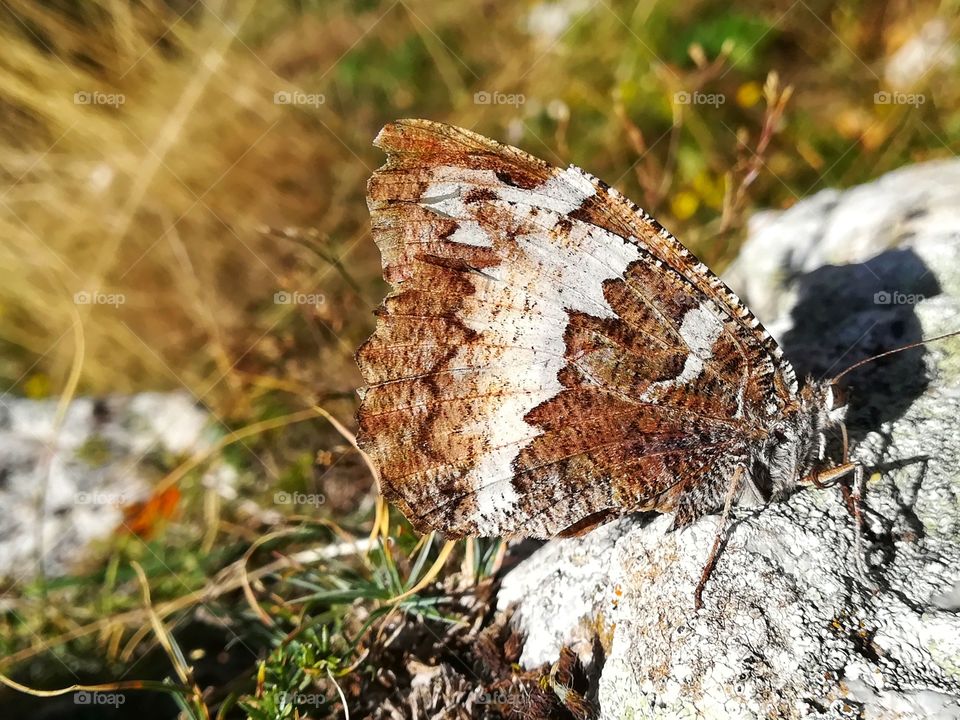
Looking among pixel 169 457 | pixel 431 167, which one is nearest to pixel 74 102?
pixel 169 457

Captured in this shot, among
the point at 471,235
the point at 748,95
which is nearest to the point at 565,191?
the point at 471,235

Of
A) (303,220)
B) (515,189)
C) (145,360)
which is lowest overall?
(515,189)

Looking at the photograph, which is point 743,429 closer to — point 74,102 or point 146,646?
point 146,646

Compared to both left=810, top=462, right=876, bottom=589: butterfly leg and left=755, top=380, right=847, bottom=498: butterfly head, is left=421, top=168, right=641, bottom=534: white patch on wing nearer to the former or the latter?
left=755, top=380, right=847, bottom=498: butterfly head

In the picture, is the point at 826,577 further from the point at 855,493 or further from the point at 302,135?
the point at 302,135

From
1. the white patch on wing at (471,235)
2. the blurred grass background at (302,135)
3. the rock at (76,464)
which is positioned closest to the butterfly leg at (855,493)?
the white patch on wing at (471,235)

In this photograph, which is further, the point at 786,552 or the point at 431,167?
the point at 431,167
